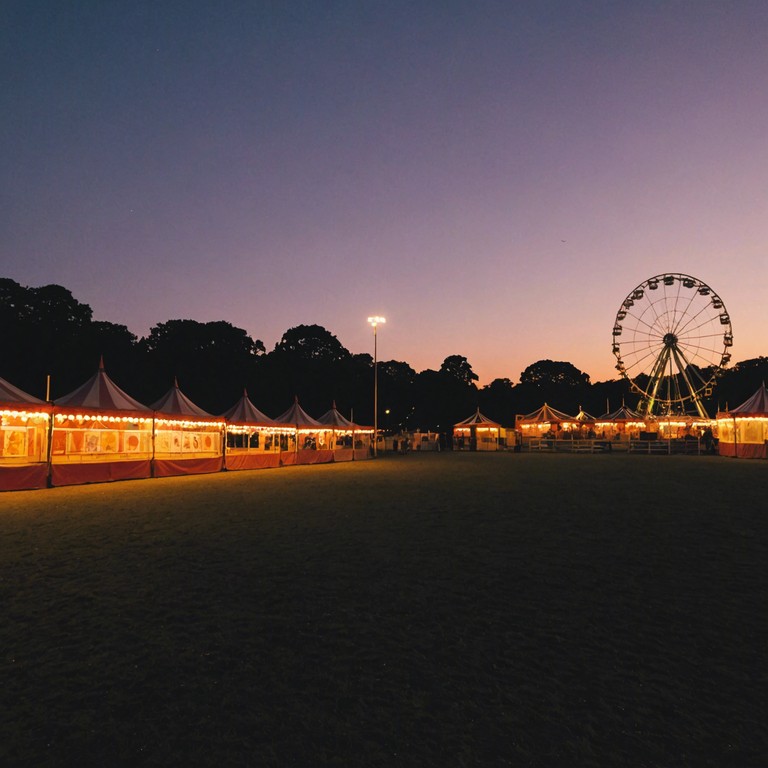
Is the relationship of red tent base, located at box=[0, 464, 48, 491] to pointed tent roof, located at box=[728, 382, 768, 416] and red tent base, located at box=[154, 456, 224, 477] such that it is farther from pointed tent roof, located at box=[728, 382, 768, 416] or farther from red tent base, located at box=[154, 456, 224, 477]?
pointed tent roof, located at box=[728, 382, 768, 416]

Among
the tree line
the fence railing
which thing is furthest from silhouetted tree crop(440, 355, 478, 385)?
the fence railing

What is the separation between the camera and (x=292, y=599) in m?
→ 5.52

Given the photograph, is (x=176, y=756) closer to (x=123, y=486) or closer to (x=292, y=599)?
(x=292, y=599)

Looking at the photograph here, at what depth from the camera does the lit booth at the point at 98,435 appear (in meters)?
18.8

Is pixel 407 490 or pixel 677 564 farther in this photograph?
pixel 407 490

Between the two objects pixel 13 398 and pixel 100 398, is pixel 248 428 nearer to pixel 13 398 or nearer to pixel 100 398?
pixel 100 398

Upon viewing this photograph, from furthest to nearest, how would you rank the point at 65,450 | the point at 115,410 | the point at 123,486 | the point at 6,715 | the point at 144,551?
the point at 65,450
the point at 115,410
the point at 123,486
the point at 144,551
the point at 6,715

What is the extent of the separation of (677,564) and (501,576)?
95.2 inches

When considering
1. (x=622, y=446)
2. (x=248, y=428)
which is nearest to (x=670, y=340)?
(x=622, y=446)

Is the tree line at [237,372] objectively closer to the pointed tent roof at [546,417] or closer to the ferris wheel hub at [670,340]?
the pointed tent roof at [546,417]

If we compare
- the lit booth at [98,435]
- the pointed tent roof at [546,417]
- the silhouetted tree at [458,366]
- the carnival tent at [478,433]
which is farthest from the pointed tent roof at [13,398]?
the silhouetted tree at [458,366]

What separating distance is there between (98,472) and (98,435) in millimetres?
10859

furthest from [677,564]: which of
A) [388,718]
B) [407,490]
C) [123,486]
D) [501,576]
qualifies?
[123,486]

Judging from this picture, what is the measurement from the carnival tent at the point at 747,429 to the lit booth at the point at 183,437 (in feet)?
99.2
